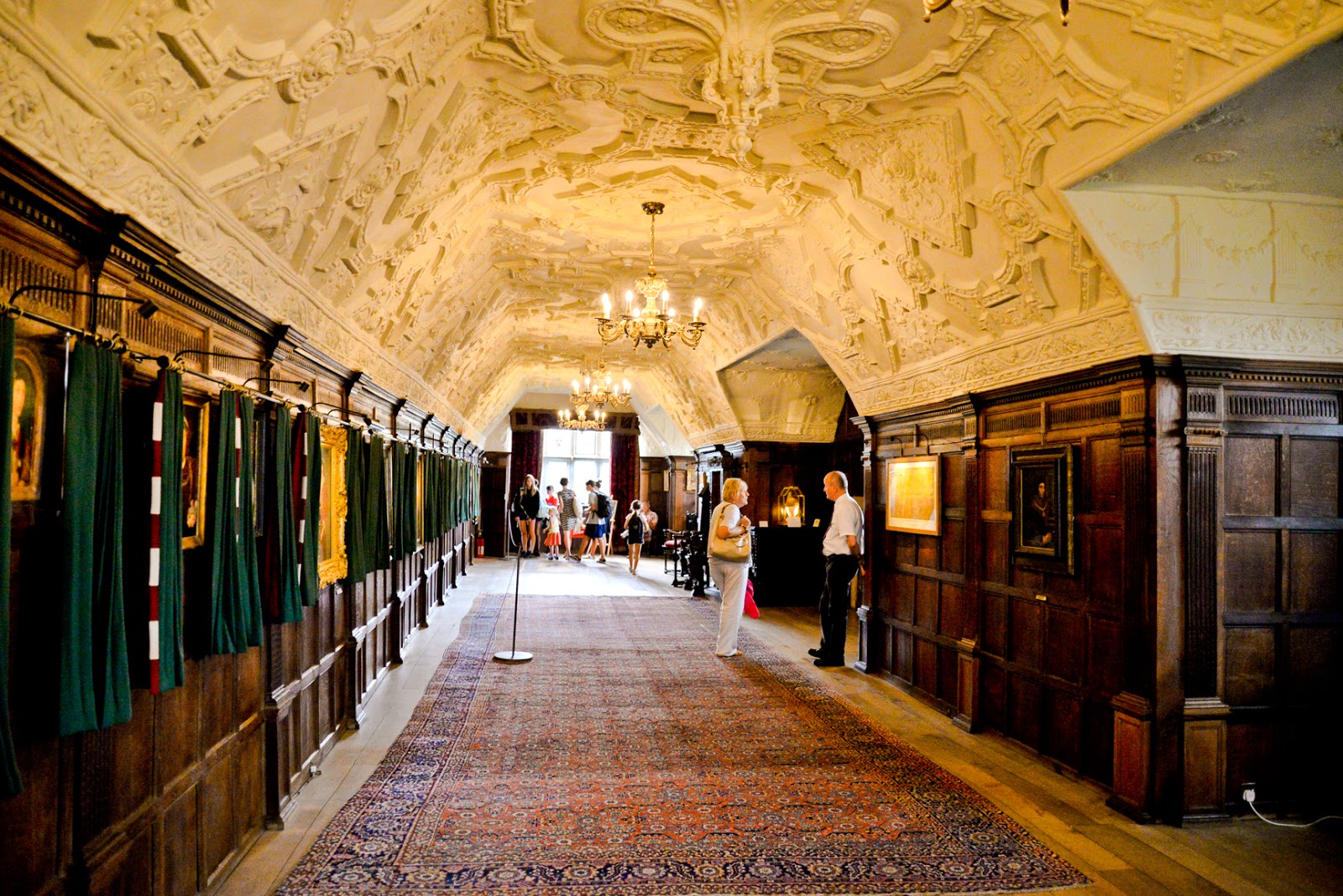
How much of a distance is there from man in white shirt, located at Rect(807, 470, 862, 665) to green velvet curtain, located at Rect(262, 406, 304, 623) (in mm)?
5083

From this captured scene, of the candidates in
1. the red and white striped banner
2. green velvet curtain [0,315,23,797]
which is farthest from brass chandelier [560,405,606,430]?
green velvet curtain [0,315,23,797]

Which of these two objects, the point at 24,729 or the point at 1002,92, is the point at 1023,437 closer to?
the point at 1002,92

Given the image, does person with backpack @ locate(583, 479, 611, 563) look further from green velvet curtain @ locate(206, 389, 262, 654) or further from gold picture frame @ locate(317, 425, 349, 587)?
green velvet curtain @ locate(206, 389, 262, 654)

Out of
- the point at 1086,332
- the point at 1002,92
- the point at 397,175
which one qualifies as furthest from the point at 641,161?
the point at 1086,332

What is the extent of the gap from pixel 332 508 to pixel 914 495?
4.76m

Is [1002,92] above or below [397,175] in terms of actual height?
above

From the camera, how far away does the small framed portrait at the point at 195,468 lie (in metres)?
3.21

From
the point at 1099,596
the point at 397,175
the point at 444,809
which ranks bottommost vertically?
the point at 444,809

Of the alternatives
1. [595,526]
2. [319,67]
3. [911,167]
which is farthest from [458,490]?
[319,67]

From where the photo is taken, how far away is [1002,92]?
4.52 metres

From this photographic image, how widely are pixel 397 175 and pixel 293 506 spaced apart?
2.00 meters

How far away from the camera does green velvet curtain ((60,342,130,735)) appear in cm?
232

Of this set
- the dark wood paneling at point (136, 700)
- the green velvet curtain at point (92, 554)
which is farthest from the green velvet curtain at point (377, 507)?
the green velvet curtain at point (92, 554)

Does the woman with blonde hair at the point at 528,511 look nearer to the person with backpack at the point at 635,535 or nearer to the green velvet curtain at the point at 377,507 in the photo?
the person with backpack at the point at 635,535
